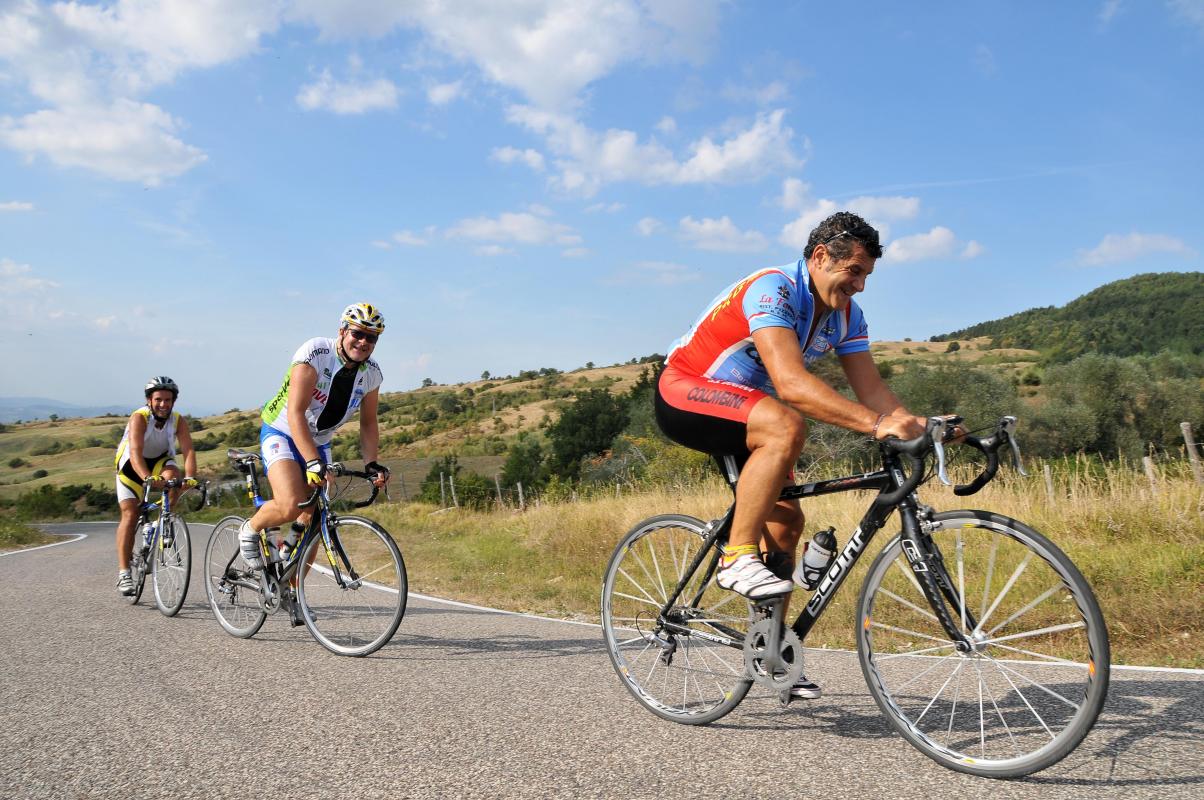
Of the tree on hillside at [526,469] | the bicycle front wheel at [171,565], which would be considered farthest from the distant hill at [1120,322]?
the bicycle front wheel at [171,565]

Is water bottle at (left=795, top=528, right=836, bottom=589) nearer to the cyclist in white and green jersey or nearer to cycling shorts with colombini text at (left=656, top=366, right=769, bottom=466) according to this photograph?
cycling shorts with colombini text at (left=656, top=366, right=769, bottom=466)

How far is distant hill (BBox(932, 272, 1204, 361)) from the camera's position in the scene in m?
72.9

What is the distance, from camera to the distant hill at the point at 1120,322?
72.9 meters

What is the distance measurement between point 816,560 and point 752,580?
304 mm

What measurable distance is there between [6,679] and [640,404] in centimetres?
4762

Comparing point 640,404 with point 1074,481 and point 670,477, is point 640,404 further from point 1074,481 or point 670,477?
point 1074,481

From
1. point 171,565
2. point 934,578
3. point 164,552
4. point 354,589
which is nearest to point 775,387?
point 934,578

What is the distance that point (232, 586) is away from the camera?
20.9 feet

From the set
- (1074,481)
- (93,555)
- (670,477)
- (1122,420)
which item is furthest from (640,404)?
(1074,481)

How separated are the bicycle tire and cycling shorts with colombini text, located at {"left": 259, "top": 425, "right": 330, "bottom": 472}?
2.63 ft

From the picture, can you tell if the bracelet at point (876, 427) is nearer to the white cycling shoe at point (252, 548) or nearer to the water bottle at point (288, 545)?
the water bottle at point (288, 545)

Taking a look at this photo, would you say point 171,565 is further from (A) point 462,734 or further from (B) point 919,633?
(B) point 919,633

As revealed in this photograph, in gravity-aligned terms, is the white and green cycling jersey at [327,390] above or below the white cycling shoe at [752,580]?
above

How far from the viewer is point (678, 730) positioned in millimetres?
3596
